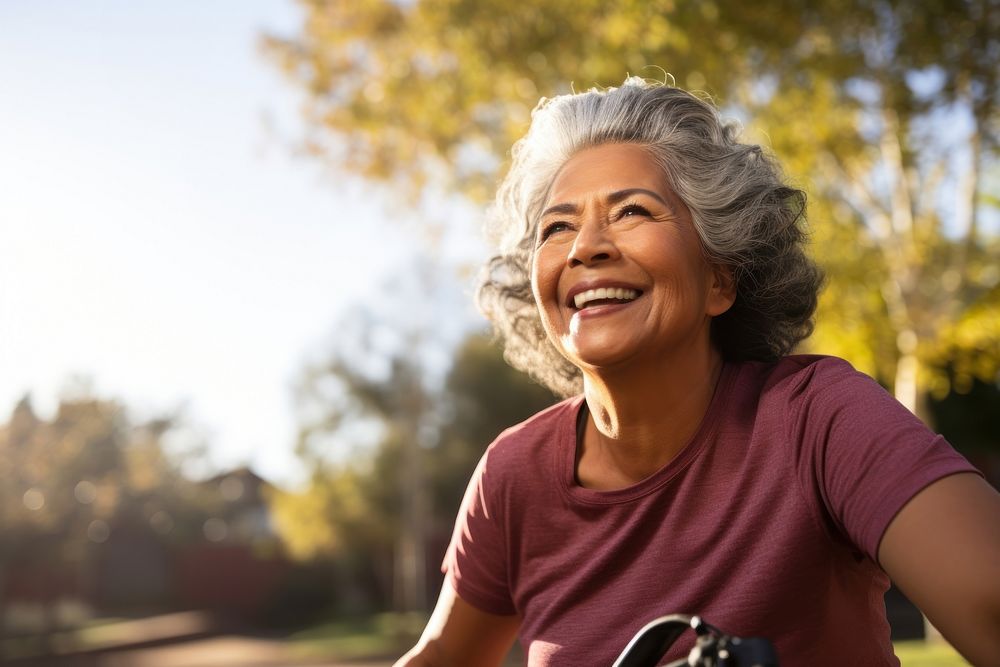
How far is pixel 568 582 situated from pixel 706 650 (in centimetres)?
62

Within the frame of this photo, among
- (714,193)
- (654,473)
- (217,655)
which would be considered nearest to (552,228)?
(714,193)

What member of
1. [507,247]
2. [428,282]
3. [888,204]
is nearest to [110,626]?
[428,282]

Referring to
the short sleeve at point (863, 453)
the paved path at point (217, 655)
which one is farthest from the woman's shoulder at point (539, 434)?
the paved path at point (217, 655)

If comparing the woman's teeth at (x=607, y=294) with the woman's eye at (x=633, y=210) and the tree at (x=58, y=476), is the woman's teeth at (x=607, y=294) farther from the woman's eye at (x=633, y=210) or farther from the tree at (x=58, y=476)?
the tree at (x=58, y=476)

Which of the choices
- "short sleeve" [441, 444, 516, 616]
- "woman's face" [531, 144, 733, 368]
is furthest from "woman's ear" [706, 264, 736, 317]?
"short sleeve" [441, 444, 516, 616]

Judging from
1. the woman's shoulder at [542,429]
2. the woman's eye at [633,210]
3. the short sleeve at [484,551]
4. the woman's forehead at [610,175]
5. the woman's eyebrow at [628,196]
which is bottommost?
the short sleeve at [484,551]

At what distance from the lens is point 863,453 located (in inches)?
61.7

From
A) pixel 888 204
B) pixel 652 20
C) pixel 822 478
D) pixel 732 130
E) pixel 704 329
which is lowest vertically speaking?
pixel 822 478

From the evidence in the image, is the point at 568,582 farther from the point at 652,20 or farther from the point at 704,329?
the point at 652,20

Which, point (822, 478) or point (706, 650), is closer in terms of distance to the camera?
point (706, 650)

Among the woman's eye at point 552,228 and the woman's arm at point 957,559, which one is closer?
the woman's arm at point 957,559

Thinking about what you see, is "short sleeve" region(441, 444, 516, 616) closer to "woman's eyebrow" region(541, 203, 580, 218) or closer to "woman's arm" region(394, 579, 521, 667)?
"woman's arm" region(394, 579, 521, 667)

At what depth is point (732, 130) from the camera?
2283mm

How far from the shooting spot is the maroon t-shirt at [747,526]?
5.20 feet
